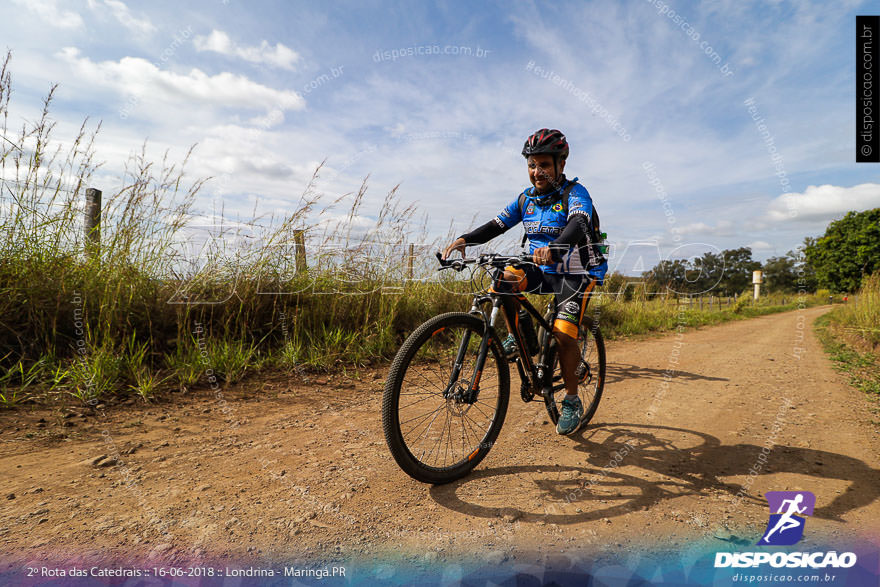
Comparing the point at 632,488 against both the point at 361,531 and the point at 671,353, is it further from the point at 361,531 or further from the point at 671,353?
the point at 671,353

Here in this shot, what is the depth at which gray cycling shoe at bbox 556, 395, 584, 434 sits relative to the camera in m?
2.99

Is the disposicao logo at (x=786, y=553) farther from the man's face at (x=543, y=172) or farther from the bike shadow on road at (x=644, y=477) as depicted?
the man's face at (x=543, y=172)

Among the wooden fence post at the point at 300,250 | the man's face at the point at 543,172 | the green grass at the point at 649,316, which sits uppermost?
the man's face at the point at 543,172

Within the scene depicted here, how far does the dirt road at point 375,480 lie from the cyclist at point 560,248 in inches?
24.9

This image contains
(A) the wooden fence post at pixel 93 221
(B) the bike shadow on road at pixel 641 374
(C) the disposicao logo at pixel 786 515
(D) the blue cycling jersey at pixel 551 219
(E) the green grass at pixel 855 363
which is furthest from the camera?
(B) the bike shadow on road at pixel 641 374

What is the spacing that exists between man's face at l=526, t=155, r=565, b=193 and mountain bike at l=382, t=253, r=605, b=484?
0.71 meters

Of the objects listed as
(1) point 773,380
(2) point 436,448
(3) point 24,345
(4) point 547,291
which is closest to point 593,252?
(4) point 547,291

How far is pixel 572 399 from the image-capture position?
302 centimetres

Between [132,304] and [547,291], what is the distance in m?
4.06

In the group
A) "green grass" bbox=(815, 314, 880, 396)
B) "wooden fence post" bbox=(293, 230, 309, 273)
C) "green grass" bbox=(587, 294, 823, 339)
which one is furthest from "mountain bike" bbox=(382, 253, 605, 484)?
"green grass" bbox=(587, 294, 823, 339)

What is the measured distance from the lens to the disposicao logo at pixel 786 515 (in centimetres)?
196

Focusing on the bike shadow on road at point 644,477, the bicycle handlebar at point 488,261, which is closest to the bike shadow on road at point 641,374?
the bike shadow on road at point 644,477

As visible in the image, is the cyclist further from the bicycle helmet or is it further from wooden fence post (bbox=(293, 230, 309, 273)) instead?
wooden fence post (bbox=(293, 230, 309, 273))

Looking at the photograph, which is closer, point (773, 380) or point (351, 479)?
point (351, 479)
